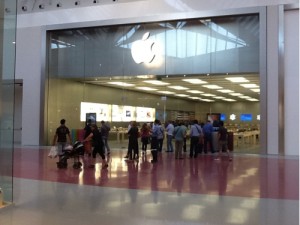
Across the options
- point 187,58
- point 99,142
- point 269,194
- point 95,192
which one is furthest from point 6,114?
point 187,58

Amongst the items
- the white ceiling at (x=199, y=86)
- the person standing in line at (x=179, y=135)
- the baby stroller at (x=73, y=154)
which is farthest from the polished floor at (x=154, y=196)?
the white ceiling at (x=199, y=86)

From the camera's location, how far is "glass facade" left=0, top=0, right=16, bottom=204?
6.48m

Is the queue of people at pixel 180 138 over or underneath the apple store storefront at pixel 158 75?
underneath

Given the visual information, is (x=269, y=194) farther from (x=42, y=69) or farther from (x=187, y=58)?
(x=42, y=69)

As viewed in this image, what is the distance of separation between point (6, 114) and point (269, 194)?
537 centimetres

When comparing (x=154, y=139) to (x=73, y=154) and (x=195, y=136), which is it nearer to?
(x=195, y=136)

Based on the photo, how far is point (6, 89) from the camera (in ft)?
21.6

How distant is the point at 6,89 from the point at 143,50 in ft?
45.8

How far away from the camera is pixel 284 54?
17.2 metres

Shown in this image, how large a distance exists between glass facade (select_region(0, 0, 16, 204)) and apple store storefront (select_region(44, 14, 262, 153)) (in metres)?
13.2

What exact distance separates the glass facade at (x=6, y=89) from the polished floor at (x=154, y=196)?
62cm

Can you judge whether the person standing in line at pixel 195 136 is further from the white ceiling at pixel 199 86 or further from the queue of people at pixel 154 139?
the white ceiling at pixel 199 86

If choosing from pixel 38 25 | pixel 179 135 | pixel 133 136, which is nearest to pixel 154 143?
pixel 133 136

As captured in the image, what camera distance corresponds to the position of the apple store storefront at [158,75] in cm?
1836
